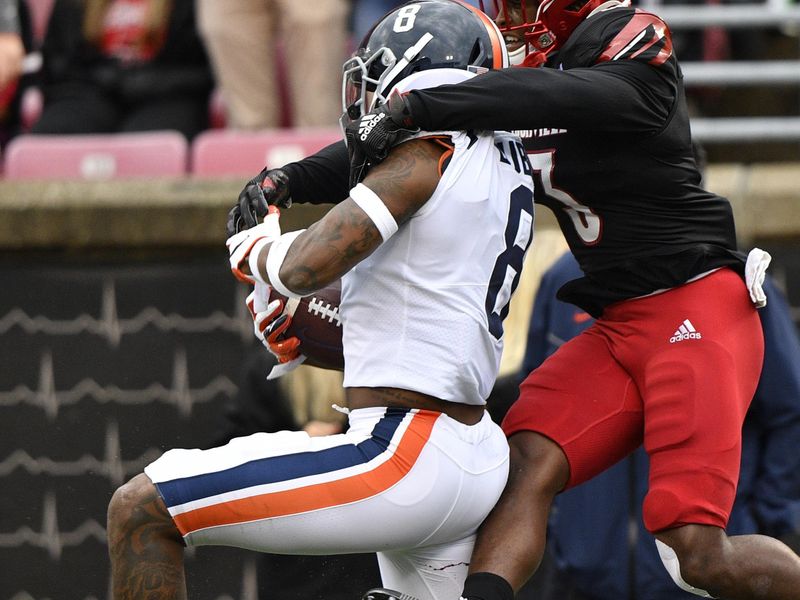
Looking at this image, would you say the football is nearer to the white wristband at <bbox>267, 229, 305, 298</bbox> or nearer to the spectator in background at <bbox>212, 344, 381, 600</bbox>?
the white wristband at <bbox>267, 229, 305, 298</bbox>

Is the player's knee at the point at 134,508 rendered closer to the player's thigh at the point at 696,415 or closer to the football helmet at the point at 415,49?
the football helmet at the point at 415,49

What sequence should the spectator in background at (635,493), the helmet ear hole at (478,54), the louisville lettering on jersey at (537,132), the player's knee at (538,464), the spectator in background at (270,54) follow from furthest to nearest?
the spectator in background at (270,54) → the spectator in background at (635,493) → the louisville lettering on jersey at (537,132) → the player's knee at (538,464) → the helmet ear hole at (478,54)

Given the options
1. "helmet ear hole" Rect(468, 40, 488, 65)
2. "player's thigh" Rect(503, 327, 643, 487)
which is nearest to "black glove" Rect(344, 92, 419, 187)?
"helmet ear hole" Rect(468, 40, 488, 65)

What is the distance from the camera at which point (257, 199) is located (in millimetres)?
3432

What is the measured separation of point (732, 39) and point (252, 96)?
240 cm

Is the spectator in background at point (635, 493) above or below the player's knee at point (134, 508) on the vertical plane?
below

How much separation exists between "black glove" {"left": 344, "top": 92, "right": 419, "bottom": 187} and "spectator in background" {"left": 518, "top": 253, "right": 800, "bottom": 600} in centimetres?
147

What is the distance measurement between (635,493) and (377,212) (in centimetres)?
192

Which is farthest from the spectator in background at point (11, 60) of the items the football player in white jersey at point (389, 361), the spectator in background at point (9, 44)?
the football player in white jersey at point (389, 361)

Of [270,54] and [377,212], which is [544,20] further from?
[270,54]

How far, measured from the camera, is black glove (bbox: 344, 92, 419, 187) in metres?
3.17

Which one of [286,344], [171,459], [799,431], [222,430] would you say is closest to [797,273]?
[799,431]

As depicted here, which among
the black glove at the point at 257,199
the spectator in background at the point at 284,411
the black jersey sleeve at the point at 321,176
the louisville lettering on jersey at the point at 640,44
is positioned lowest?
the spectator in background at the point at 284,411

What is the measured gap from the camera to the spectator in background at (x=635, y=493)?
13.9 ft
